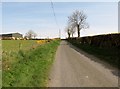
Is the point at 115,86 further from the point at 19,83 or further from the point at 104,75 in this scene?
the point at 19,83

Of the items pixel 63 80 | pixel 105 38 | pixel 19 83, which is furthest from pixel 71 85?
pixel 105 38

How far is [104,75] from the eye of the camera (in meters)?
13.0

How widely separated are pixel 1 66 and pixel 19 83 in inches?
130

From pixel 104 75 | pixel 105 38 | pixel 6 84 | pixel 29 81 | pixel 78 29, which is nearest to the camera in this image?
pixel 6 84

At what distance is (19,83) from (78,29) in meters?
91.9

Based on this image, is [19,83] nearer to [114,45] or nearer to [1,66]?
[1,66]

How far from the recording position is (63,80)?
38.2ft

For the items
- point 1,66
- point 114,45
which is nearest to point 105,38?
point 114,45

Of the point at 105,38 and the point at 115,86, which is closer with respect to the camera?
the point at 115,86

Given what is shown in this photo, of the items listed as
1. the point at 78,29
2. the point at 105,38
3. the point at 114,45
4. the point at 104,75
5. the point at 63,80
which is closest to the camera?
the point at 63,80

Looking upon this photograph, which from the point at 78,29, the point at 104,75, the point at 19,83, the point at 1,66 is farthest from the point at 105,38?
the point at 78,29

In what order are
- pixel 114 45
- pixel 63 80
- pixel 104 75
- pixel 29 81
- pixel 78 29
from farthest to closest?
pixel 78 29
pixel 114 45
pixel 104 75
pixel 63 80
pixel 29 81

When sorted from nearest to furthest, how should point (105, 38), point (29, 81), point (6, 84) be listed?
1. point (6, 84)
2. point (29, 81)
3. point (105, 38)

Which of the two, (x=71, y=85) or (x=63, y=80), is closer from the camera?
(x=71, y=85)
